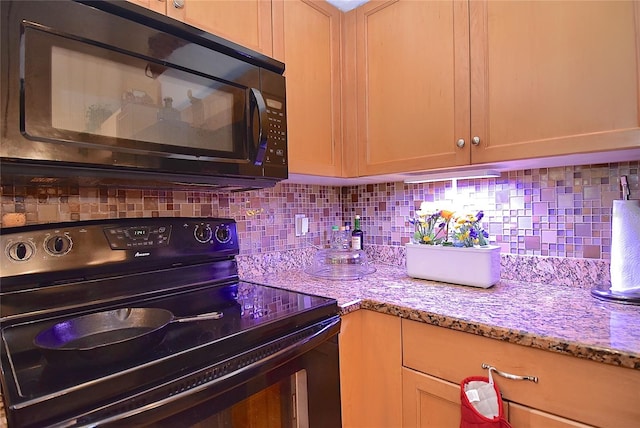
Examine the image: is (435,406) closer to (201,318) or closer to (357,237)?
(201,318)

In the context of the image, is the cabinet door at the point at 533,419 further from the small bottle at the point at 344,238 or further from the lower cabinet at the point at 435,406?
the small bottle at the point at 344,238

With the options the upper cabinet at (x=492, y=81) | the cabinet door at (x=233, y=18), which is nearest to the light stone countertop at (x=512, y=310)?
the upper cabinet at (x=492, y=81)

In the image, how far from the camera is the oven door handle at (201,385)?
22.0 inches

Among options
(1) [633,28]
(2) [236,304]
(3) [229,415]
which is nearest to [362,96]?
(1) [633,28]

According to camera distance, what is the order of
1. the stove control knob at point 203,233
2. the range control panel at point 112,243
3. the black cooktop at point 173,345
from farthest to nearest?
1. the stove control knob at point 203,233
2. the range control panel at point 112,243
3. the black cooktop at point 173,345

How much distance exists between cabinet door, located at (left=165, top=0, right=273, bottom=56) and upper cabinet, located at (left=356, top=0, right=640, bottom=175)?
0.46 metres

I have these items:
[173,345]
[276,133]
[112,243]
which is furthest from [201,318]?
[276,133]

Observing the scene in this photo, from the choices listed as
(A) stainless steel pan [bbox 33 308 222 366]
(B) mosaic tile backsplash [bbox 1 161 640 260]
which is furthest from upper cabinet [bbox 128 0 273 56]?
(A) stainless steel pan [bbox 33 308 222 366]

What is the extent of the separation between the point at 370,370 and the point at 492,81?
1.05m

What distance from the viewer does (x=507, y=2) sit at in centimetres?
112

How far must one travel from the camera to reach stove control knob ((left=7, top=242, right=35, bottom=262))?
2.84 ft

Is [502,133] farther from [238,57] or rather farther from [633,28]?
→ [238,57]

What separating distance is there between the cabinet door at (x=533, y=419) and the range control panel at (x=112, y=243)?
99 centimetres

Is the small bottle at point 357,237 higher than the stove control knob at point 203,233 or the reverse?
the reverse
